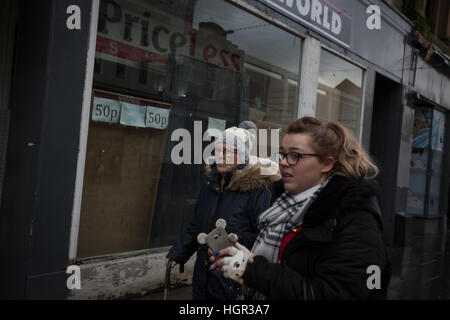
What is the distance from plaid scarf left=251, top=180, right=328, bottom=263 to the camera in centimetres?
187

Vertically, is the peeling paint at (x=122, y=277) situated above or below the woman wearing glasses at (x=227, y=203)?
below

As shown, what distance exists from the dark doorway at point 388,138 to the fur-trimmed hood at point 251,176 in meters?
7.14

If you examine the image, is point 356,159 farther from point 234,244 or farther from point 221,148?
point 221,148

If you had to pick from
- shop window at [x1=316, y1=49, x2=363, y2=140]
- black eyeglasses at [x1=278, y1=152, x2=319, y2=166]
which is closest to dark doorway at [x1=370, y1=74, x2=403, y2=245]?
shop window at [x1=316, y1=49, x2=363, y2=140]

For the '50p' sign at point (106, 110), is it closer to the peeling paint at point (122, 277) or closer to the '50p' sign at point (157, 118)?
the '50p' sign at point (157, 118)

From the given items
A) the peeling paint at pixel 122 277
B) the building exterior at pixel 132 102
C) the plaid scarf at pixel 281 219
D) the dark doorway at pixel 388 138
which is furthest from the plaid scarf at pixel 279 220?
the dark doorway at pixel 388 138

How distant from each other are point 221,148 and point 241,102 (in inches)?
120

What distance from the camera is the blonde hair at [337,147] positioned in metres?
1.86

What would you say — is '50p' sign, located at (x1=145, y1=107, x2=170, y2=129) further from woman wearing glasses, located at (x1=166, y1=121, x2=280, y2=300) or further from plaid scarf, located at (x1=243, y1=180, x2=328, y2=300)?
plaid scarf, located at (x1=243, y1=180, x2=328, y2=300)

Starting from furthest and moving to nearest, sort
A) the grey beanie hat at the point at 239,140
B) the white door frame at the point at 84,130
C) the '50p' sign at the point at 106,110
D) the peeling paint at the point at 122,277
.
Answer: the '50p' sign at the point at 106,110 < the peeling paint at the point at 122,277 < the white door frame at the point at 84,130 < the grey beanie hat at the point at 239,140

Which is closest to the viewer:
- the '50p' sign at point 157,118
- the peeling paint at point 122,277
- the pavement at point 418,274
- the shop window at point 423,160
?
the peeling paint at point 122,277

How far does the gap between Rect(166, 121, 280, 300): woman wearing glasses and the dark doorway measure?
7.23 metres

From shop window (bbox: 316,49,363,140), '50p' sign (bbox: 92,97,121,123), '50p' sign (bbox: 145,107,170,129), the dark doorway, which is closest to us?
'50p' sign (bbox: 92,97,121,123)

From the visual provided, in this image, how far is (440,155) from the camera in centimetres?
1206
